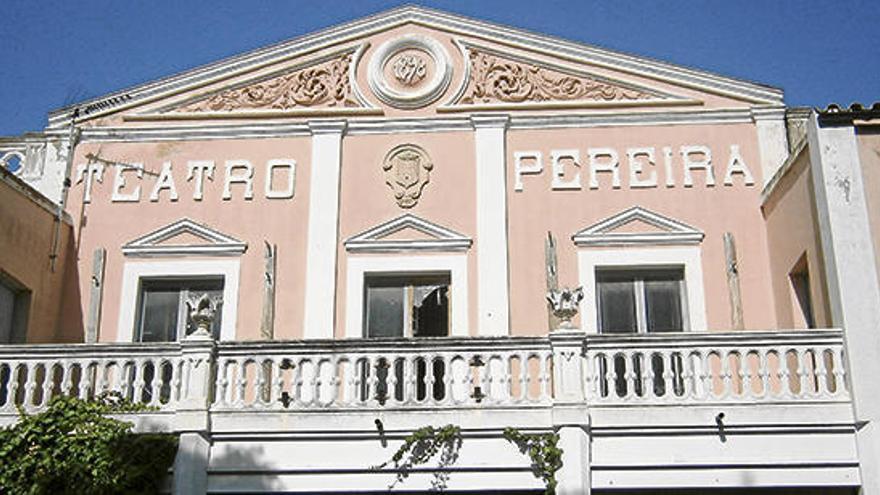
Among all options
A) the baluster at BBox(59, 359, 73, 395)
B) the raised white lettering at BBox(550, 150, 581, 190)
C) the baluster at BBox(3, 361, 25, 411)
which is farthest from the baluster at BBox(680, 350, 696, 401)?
the baluster at BBox(3, 361, 25, 411)

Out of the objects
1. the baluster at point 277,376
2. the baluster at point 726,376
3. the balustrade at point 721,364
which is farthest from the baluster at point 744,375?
the baluster at point 277,376

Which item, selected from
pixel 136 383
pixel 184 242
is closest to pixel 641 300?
pixel 184 242

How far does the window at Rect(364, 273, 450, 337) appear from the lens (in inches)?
716

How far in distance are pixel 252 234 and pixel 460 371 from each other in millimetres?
4449

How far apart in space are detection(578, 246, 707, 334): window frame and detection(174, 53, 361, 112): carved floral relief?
15.2ft

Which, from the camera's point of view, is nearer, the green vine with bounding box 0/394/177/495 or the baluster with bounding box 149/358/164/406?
the green vine with bounding box 0/394/177/495

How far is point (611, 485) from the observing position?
1480 cm

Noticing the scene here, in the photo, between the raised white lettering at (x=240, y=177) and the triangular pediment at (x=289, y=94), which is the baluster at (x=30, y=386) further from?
the triangular pediment at (x=289, y=94)

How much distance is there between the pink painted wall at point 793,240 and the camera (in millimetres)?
16156

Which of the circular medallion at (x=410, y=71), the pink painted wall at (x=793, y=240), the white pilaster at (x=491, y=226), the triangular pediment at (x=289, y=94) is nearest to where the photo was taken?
the pink painted wall at (x=793, y=240)

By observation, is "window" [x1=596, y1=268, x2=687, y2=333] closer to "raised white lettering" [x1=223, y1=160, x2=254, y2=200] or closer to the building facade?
the building facade

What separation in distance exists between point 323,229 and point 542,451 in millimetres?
5596

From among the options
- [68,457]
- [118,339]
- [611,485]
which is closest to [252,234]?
[118,339]

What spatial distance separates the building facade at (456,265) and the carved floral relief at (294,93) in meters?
0.05
